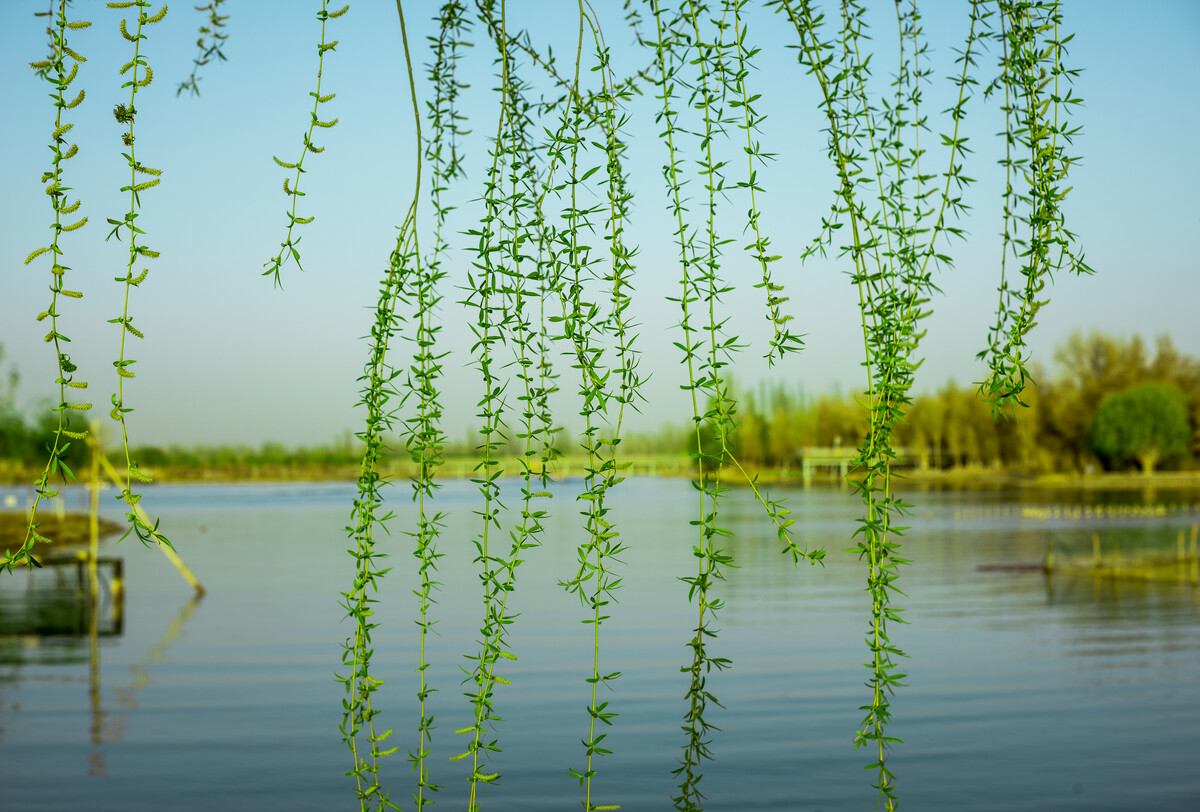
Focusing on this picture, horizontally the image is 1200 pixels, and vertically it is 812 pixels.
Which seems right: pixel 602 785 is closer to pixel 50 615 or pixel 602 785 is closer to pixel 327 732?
pixel 327 732

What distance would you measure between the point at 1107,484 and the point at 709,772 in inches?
3257

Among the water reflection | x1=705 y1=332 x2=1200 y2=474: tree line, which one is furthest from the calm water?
x1=705 y1=332 x2=1200 y2=474: tree line

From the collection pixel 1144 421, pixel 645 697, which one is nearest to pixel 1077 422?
pixel 1144 421

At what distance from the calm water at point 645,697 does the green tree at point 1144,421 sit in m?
42.2

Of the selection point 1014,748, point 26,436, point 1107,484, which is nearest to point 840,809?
point 1014,748

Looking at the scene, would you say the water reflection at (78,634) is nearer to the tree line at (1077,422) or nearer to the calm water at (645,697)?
the calm water at (645,697)

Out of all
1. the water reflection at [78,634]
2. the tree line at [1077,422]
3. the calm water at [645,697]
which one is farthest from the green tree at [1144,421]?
the water reflection at [78,634]

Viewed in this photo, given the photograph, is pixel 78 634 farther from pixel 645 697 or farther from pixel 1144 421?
pixel 1144 421

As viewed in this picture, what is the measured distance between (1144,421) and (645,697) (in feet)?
215

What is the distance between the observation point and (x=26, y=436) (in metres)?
52.4

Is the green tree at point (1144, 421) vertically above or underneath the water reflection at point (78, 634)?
above

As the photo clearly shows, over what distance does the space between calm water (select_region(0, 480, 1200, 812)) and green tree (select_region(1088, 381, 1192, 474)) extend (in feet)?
139

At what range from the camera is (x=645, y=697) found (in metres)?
20.6

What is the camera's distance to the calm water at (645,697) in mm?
15922
